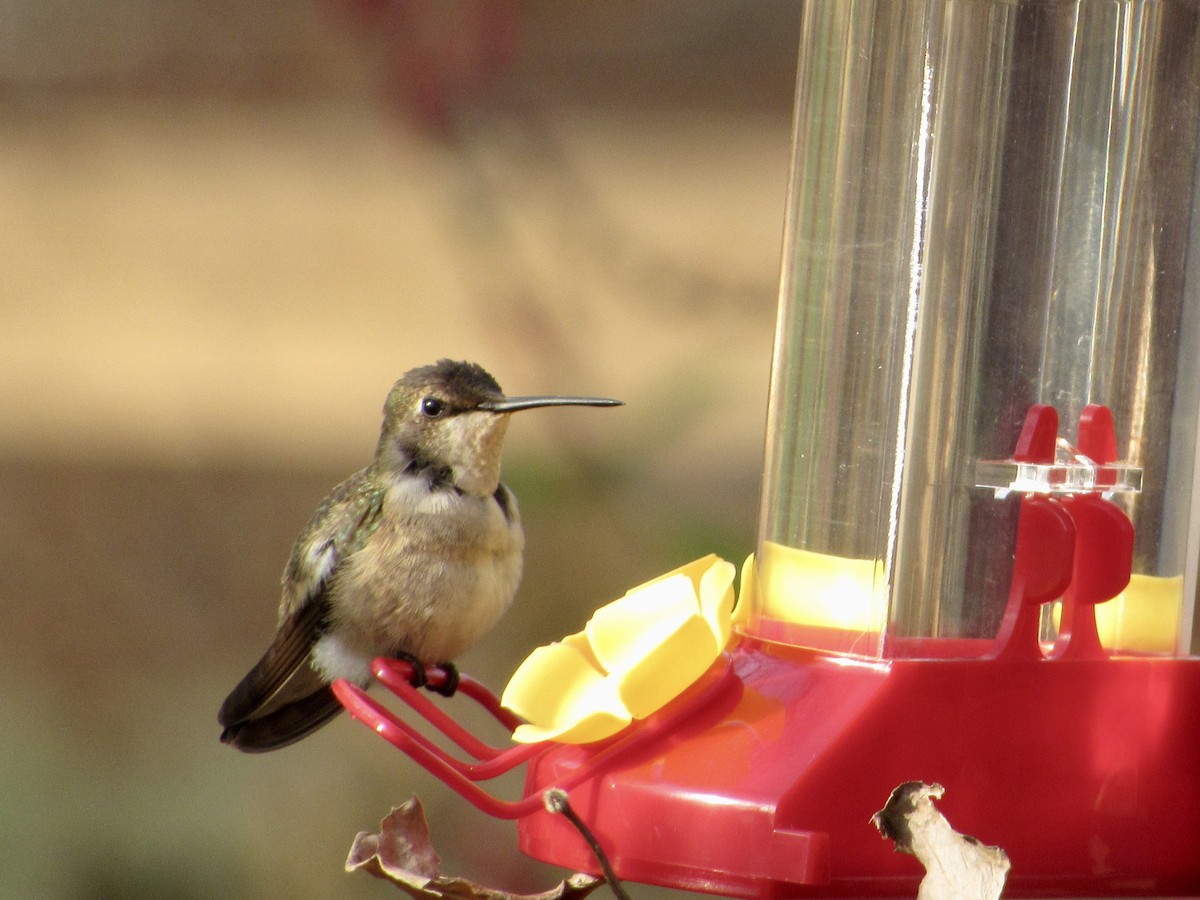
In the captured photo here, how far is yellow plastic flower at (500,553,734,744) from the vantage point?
2133mm

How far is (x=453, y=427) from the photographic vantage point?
11.3ft

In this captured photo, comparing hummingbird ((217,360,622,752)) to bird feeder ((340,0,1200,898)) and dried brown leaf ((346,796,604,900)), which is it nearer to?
bird feeder ((340,0,1200,898))

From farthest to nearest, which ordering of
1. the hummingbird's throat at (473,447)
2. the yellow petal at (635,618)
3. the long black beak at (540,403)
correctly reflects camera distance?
the hummingbird's throat at (473,447)
the long black beak at (540,403)
the yellow petal at (635,618)

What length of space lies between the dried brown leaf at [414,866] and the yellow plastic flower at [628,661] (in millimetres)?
189

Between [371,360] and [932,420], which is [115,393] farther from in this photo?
[932,420]

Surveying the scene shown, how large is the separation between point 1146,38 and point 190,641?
232 inches

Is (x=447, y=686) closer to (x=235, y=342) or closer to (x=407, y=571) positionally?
(x=407, y=571)

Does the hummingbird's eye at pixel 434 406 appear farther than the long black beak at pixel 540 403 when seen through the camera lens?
Yes

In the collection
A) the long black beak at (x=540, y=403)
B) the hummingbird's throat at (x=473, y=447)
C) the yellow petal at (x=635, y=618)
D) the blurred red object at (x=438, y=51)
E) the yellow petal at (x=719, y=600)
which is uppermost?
the blurred red object at (x=438, y=51)

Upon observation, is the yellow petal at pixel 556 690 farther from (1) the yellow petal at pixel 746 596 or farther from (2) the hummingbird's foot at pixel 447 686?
(2) the hummingbird's foot at pixel 447 686

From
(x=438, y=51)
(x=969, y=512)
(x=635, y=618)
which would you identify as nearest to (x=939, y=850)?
(x=969, y=512)

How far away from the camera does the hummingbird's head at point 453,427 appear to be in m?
3.44

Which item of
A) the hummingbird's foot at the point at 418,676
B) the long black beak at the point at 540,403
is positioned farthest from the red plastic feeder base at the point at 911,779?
the hummingbird's foot at the point at 418,676

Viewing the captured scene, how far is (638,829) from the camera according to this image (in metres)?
2.07
